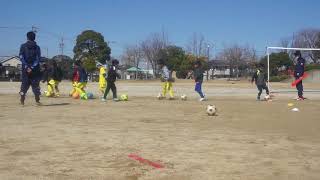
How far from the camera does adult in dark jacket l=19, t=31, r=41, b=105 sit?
13273 millimetres

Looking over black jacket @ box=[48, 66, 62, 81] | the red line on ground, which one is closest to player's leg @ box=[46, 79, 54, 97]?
black jacket @ box=[48, 66, 62, 81]

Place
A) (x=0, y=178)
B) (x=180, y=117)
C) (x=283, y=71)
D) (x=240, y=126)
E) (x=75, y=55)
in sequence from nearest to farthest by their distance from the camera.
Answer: (x=0, y=178) → (x=240, y=126) → (x=180, y=117) → (x=283, y=71) → (x=75, y=55)

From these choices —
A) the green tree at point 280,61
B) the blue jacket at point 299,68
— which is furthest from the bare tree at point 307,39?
the blue jacket at point 299,68

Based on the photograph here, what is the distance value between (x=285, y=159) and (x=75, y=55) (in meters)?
78.5

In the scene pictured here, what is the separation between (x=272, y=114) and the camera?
1255 centimetres

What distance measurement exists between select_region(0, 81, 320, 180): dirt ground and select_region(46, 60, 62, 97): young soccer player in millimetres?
8570

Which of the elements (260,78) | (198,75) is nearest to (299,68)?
(260,78)

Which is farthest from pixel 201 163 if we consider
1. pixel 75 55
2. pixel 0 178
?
pixel 75 55

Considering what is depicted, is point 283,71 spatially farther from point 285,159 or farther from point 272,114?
point 285,159

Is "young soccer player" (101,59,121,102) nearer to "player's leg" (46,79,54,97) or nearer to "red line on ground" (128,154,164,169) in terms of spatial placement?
"player's leg" (46,79,54,97)

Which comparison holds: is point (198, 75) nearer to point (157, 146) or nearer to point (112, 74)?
point (112, 74)

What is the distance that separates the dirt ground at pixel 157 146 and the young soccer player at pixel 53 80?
8570 millimetres

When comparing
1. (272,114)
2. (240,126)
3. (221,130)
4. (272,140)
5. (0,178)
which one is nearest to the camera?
(0,178)

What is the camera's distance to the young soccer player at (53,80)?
20.1 metres
